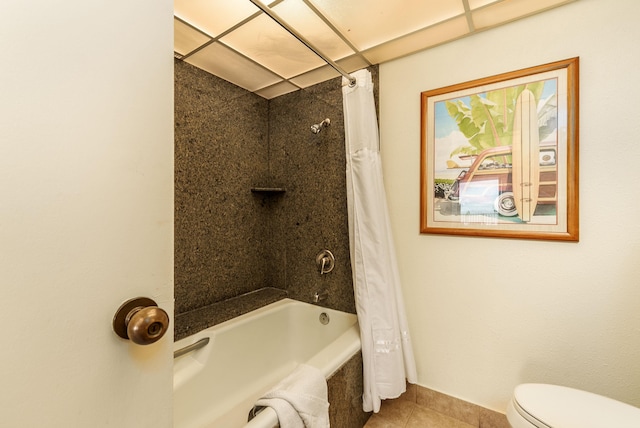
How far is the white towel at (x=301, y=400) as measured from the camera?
0.87 meters

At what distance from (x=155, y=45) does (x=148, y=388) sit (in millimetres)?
614

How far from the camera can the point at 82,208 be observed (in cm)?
38

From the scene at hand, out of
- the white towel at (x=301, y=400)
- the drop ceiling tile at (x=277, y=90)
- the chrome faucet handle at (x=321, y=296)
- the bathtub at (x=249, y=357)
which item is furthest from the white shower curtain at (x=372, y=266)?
the drop ceiling tile at (x=277, y=90)

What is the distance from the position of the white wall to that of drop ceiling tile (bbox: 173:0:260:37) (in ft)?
2.98

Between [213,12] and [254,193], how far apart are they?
1173 millimetres

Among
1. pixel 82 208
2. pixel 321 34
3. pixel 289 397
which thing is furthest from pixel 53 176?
pixel 321 34

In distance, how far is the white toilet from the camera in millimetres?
850

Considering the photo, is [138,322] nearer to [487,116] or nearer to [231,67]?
[487,116]

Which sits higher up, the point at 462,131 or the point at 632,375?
the point at 462,131

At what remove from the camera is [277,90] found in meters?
2.02

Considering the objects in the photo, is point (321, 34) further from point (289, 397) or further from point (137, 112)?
point (289, 397)

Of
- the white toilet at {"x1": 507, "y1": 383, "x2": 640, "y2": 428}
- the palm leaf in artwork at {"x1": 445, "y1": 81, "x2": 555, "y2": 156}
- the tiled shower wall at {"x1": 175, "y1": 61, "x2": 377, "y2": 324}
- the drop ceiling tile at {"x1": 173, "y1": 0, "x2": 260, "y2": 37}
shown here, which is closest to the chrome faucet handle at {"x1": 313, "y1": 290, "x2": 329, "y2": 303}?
the tiled shower wall at {"x1": 175, "y1": 61, "x2": 377, "y2": 324}

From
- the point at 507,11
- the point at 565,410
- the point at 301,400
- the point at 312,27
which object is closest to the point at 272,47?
the point at 312,27

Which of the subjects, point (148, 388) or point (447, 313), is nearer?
point (148, 388)
